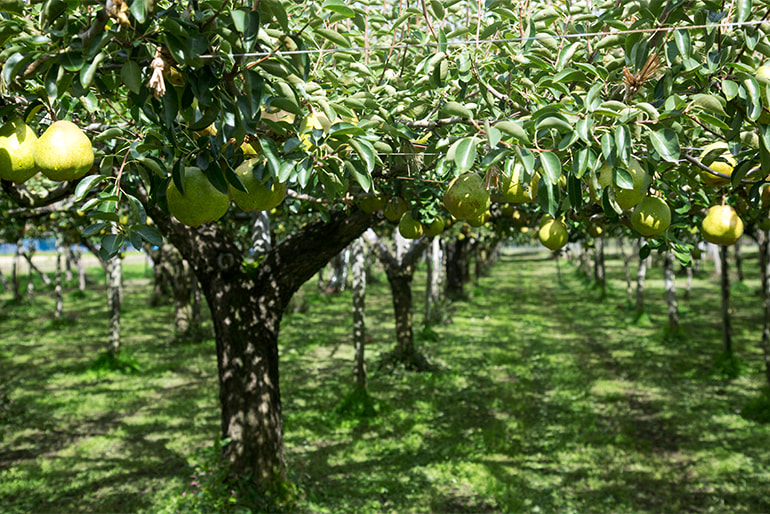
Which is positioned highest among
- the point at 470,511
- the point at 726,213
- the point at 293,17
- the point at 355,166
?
the point at 293,17

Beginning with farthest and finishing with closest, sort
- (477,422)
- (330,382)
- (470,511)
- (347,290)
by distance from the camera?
(347,290) → (330,382) → (477,422) → (470,511)

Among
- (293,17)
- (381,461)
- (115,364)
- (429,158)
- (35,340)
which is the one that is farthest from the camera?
(35,340)

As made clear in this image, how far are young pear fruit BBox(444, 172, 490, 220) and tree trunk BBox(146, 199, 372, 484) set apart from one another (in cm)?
312

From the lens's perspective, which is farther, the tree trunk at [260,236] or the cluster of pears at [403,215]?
the tree trunk at [260,236]

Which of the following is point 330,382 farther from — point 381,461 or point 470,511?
point 470,511

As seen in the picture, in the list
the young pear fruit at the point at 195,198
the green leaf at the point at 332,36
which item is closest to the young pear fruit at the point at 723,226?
the green leaf at the point at 332,36

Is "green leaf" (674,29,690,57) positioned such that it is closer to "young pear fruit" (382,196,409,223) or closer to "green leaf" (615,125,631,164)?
"green leaf" (615,125,631,164)

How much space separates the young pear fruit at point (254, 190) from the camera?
1896mm

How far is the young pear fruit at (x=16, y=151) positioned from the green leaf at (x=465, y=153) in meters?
1.36

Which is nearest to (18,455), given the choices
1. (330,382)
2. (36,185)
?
(36,185)

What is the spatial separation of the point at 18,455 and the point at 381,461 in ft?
15.6

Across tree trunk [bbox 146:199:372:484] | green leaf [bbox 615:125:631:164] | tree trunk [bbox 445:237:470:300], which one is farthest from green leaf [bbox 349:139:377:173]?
tree trunk [bbox 445:237:470:300]

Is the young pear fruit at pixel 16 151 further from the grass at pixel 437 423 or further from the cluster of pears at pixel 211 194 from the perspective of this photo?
the grass at pixel 437 423

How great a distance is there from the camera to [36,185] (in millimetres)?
7195
